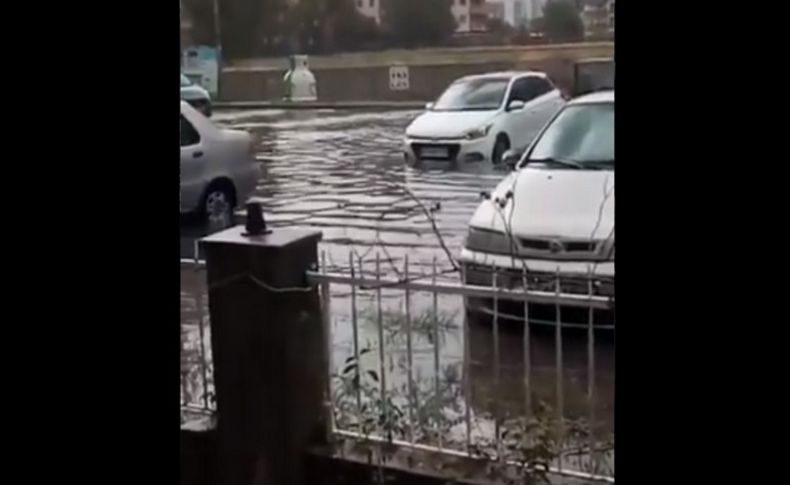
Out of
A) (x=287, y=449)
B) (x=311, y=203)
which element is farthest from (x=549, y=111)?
(x=287, y=449)

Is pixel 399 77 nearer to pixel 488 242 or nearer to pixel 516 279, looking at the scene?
pixel 488 242

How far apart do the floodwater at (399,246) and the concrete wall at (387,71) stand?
3cm

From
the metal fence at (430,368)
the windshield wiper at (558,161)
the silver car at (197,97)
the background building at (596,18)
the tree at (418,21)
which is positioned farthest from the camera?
the metal fence at (430,368)

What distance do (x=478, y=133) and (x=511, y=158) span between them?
0.06 meters

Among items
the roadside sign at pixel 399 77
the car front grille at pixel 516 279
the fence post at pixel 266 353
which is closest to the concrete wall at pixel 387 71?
the roadside sign at pixel 399 77

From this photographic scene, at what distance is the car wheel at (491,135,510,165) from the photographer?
1.50 meters

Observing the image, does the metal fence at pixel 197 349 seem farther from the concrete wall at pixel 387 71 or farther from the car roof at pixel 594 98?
the car roof at pixel 594 98

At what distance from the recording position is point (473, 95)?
1.40 metres

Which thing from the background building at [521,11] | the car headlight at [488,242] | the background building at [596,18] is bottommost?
the car headlight at [488,242]

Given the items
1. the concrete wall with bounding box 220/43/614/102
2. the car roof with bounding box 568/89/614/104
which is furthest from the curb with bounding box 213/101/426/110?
the car roof with bounding box 568/89/614/104

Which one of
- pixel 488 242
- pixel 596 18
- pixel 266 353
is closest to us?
pixel 596 18

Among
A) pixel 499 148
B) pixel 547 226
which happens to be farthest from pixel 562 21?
pixel 547 226

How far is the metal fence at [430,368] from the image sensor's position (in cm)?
160
